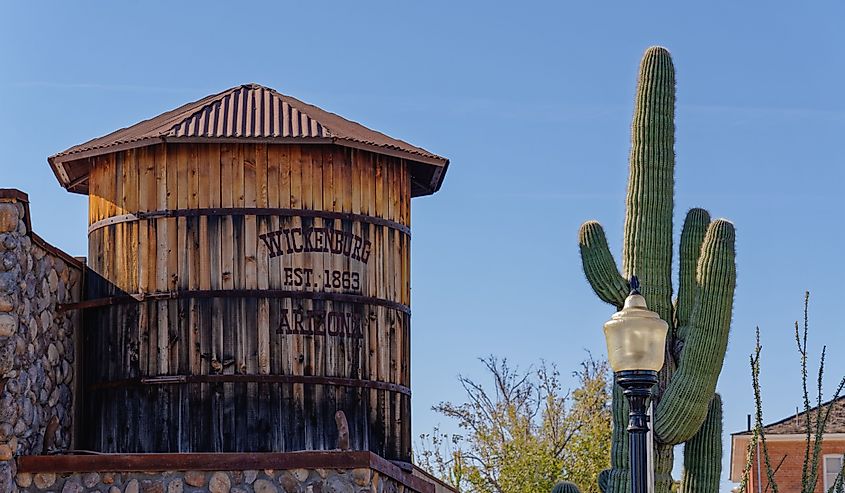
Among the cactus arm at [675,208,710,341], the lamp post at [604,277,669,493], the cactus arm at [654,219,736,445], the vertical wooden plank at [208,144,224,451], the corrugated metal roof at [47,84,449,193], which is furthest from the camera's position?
the cactus arm at [675,208,710,341]

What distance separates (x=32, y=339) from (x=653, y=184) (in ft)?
29.8

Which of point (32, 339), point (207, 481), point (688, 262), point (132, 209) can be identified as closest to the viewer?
point (207, 481)

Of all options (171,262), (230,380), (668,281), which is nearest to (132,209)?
(171,262)

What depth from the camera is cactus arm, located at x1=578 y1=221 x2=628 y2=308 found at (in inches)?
829

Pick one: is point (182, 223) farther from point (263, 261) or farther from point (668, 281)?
point (668, 281)

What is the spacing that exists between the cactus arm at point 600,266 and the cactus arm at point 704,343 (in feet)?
3.51

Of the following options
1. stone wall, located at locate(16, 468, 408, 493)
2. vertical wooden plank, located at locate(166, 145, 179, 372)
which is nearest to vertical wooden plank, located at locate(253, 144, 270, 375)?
vertical wooden plank, located at locate(166, 145, 179, 372)

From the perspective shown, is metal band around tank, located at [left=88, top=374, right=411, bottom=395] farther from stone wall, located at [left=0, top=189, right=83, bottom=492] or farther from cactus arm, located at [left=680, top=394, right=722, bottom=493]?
cactus arm, located at [left=680, top=394, right=722, bottom=493]

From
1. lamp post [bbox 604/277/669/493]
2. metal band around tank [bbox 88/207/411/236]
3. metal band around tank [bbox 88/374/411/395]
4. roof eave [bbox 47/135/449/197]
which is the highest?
roof eave [bbox 47/135/449/197]

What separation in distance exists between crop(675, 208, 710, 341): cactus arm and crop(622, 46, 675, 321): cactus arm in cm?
18

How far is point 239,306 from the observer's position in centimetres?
1703

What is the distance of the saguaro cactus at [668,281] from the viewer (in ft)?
67.1

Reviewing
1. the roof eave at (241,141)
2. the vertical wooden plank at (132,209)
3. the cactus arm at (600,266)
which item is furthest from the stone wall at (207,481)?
the cactus arm at (600,266)

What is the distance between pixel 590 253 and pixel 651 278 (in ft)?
2.91
